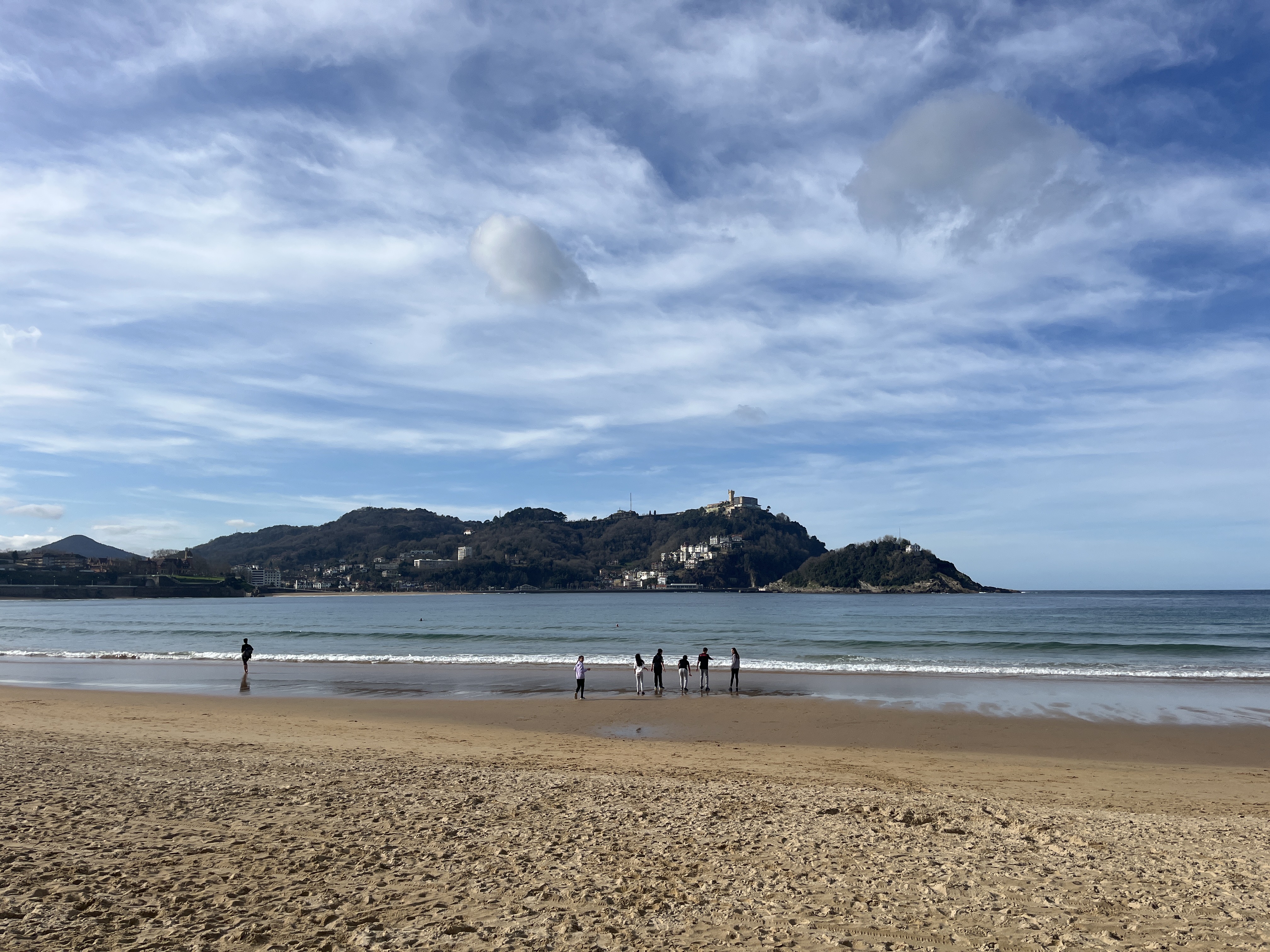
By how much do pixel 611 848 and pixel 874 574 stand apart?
178363mm

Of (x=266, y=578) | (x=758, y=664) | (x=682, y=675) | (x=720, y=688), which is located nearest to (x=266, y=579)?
(x=266, y=578)

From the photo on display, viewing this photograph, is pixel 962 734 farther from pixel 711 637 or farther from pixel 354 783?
pixel 711 637

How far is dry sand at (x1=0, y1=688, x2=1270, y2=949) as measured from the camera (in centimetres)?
537

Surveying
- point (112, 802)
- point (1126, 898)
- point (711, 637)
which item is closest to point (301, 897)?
point (112, 802)

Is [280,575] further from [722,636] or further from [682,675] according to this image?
[682,675]

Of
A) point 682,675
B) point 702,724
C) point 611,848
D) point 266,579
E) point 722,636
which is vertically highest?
point 611,848

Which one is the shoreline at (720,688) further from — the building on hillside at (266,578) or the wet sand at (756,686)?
the building on hillside at (266,578)

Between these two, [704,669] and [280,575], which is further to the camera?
[280,575]

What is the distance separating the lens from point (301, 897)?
5.76m

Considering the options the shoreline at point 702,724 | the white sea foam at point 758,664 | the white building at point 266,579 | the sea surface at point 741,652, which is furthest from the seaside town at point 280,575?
the shoreline at point 702,724

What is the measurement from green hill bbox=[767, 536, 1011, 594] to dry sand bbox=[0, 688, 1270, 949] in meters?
165

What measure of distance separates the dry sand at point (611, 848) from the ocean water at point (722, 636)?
19820 millimetres

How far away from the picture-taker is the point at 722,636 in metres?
49.2

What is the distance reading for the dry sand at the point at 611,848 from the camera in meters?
5.37
